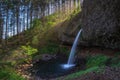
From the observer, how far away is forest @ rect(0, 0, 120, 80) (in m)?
14.4

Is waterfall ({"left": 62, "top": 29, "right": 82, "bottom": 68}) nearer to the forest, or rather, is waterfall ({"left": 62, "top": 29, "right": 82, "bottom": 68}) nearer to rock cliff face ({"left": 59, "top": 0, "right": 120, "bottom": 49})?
the forest

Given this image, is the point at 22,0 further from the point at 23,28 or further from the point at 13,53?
the point at 13,53

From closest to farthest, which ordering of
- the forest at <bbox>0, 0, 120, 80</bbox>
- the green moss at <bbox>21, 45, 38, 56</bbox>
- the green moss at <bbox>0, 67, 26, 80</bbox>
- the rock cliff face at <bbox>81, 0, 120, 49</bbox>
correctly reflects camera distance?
the green moss at <bbox>0, 67, 26, 80</bbox>, the forest at <bbox>0, 0, 120, 80</bbox>, the rock cliff face at <bbox>81, 0, 120, 49</bbox>, the green moss at <bbox>21, 45, 38, 56</bbox>

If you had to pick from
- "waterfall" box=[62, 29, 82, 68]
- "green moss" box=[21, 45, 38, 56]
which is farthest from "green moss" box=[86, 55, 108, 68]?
"green moss" box=[21, 45, 38, 56]

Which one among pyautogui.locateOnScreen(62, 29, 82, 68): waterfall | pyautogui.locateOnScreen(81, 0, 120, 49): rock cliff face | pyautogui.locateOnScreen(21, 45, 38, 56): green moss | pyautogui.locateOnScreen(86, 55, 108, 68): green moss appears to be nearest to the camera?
pyautogui.locateOnScreen(86, 55, 108, 68): green moss

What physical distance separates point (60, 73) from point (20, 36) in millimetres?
8907

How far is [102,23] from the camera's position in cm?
1580

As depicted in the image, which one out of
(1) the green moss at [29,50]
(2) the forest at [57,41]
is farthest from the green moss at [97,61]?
(1) the green moss at [29,50]

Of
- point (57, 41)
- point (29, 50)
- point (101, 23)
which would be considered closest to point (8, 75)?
point (101, 23)

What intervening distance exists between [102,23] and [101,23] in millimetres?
71

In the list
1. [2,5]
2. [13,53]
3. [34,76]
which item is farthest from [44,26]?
[34,76]

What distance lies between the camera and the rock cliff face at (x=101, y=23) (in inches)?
598

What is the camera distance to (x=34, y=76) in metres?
14.6

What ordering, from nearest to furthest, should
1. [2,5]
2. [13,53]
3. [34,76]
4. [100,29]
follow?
[34,76]
[100,29]
[13,53]
[2,5]
